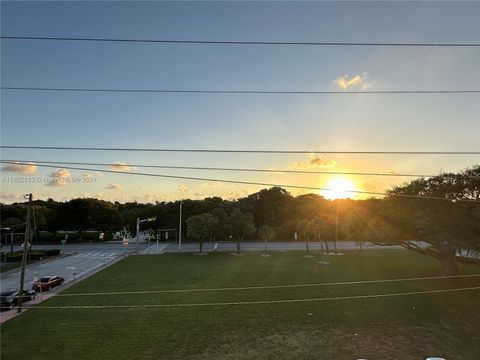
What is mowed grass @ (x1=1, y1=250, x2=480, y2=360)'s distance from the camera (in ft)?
59.7

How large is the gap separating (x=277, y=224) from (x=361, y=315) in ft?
185

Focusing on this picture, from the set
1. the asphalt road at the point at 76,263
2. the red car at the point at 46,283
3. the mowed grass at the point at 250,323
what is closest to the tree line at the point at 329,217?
the mowed grass at the point at 250,323

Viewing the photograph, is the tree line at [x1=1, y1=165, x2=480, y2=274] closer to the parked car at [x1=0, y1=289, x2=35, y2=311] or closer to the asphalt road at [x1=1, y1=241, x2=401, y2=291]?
the asphalt road at [x1=1, y1=241, x2=401, y2=291]

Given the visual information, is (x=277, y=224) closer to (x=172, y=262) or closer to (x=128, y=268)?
(x=172, y=262)

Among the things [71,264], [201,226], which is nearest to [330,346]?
[201,226]

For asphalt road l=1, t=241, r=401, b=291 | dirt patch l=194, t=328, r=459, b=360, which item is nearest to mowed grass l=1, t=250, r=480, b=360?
dirt patch l=194, t=328, r=459, b=360

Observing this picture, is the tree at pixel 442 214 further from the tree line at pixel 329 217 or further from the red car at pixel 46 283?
the red car at pixel 46 283

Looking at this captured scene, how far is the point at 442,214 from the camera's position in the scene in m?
30.5

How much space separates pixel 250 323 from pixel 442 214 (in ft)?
61.4

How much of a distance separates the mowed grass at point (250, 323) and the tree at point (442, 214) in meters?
3.71

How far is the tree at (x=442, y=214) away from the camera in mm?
29812

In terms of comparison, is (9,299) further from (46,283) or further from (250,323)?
(250,323)

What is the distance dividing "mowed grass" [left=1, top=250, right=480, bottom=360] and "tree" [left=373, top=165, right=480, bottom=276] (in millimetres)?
3708

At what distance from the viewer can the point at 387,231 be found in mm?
35656
